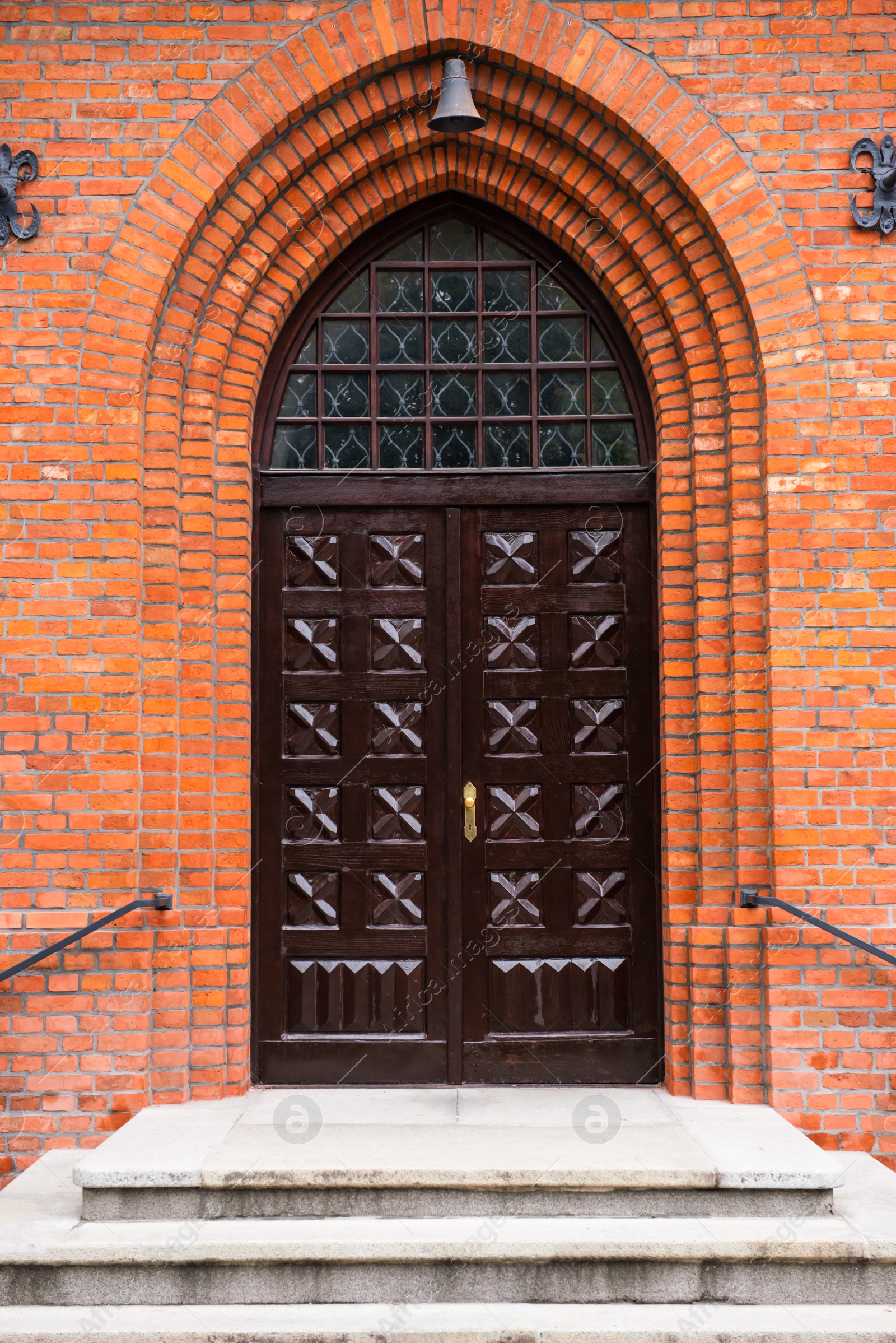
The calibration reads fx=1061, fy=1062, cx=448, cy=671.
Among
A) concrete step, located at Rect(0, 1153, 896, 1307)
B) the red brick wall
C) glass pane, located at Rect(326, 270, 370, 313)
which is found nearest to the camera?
concrete step, located at Rect(0, 1153, 896, 1307)

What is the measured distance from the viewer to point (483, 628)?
507 centimetres

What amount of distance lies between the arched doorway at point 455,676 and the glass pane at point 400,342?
0.04ft

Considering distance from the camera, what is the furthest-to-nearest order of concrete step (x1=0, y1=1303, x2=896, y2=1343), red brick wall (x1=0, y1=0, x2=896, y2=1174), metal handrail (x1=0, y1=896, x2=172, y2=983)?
1. red brick wall (x1=0, y1=0, x2=896, y2=1174)
2. metal handrail (x1=0, y1=896, x2=172, y2=983)
3. concrete step (x1=0, y1=1303, x2=896, y2=1343)

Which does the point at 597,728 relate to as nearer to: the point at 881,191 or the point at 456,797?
the point at 456,797

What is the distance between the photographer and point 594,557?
16.7 ft

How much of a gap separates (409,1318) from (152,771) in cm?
239

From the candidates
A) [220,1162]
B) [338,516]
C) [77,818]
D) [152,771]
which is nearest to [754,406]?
[338,516]

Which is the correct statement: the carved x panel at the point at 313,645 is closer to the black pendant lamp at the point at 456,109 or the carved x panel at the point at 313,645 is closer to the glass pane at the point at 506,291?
the glass pane at the point at 506,291

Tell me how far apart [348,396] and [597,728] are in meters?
2.00

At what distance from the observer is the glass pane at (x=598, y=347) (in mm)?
5156

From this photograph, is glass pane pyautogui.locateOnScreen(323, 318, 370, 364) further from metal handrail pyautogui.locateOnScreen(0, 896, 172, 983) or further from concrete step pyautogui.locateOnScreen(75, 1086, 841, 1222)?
concrete step pyautogui.locateOnScreen(75, 1086, 841, 1222)

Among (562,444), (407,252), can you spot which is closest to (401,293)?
(407,252)

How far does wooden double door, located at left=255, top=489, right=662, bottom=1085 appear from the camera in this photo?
496 centimetres

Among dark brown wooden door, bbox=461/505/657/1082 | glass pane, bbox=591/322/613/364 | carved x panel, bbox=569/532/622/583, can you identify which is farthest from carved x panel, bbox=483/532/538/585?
glass pane, bbox=591/322/613/364
